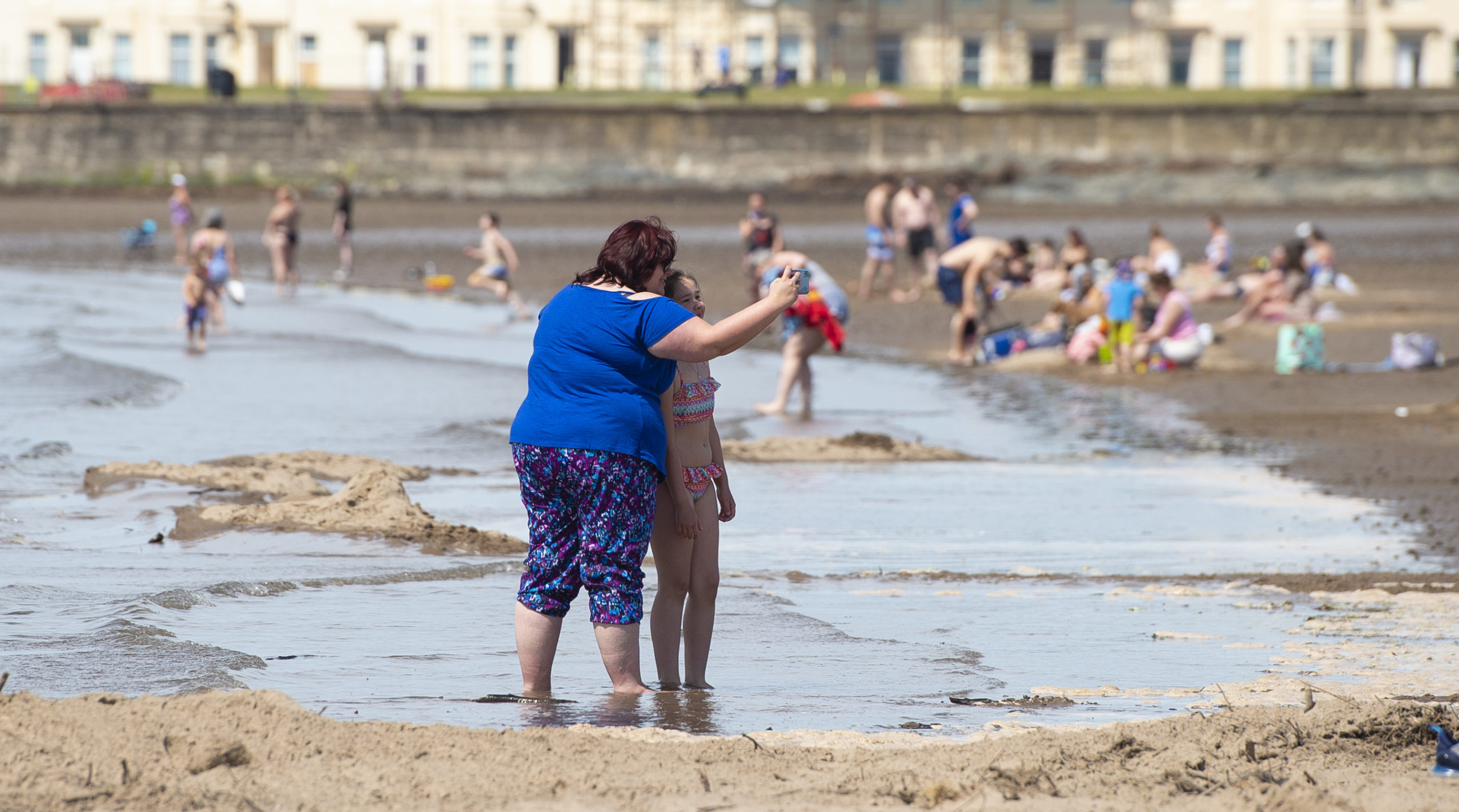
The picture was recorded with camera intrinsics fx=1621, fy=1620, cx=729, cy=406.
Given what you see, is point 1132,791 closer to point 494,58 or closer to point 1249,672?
point 1249,672

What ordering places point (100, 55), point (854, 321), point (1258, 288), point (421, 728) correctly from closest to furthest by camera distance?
point (421, 728)
point (1258, 288)
point (854, 321)
point (100, 55)

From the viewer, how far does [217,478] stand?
9.63m

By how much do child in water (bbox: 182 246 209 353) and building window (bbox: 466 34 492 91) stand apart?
46.7 m

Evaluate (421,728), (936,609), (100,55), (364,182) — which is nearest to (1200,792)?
(421,728)

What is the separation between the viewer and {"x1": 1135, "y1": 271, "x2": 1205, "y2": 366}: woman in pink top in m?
16.8

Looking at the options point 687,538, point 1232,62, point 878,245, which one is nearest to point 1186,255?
point 878,245

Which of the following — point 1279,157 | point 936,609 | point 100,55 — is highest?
point 100,55

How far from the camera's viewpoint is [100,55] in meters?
63.6

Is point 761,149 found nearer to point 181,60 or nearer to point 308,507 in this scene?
point 181,60

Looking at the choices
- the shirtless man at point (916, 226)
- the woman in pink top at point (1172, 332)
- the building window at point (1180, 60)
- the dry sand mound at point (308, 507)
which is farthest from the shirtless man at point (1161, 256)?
the building window at point (1180, 60)

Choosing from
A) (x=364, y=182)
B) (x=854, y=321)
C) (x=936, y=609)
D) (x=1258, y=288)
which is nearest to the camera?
(x=936, y=609)

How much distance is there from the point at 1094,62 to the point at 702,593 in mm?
64275

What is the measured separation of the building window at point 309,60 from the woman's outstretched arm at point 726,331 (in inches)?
2325

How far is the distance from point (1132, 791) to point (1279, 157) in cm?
5061
